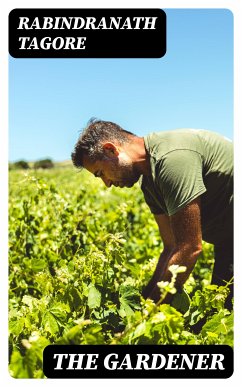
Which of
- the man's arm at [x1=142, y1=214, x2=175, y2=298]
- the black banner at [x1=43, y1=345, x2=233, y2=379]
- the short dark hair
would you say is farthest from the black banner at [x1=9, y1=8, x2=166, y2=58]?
the black banner at [x1=43, y1=345, x2=233, y2=379]

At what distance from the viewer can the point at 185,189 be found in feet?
7.89

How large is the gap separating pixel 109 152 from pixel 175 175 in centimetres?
Result: 41

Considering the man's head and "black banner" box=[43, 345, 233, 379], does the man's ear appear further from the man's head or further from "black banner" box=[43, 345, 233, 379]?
"black banner" box=[43, 345, 233, 379]

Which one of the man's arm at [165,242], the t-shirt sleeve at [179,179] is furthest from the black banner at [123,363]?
the man's arm at [165,242]

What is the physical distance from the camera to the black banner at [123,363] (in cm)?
205

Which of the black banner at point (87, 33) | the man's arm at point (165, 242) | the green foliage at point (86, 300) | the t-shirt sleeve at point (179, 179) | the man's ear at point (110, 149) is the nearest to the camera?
the green foliage at point (86, 300)

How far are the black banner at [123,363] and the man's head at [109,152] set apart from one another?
0.93 metres

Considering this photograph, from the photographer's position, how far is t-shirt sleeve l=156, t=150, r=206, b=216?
2408 millimetres

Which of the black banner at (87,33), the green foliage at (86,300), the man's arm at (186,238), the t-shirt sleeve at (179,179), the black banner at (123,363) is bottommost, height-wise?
the black banner at (123,363)

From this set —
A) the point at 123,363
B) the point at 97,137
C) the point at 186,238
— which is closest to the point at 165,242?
the point at 186,238

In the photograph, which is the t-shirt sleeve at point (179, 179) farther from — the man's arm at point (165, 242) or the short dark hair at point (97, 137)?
the man's arm at point (165, 242)

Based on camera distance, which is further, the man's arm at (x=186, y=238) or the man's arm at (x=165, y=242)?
the man's arm at (x=165, y=242)

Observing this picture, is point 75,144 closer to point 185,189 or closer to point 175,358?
point 185,189
